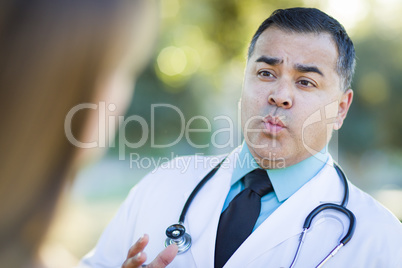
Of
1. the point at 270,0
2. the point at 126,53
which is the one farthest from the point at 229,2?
the point at 126,53

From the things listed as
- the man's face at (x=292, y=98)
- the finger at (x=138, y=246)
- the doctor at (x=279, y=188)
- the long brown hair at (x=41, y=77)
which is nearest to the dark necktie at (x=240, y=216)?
the doctor at (x=279, y=188)

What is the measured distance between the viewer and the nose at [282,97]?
1.95 m

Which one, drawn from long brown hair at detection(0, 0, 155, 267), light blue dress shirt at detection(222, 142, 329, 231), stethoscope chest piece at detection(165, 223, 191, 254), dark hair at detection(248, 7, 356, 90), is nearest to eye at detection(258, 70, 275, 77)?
dark hair at detection(248, 7, 356, 90)

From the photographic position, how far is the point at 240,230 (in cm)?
183

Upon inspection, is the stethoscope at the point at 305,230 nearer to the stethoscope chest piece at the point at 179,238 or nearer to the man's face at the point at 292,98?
the stethoscope chest piece at the point at 179,238

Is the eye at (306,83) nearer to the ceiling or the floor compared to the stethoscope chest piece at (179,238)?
nearer to the ceiling

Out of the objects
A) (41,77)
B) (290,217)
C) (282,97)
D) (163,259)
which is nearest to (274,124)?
(282,97)

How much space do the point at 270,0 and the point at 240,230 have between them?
139 inches

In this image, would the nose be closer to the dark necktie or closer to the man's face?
the man's face

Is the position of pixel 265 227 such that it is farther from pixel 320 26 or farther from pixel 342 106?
pixel 320 26

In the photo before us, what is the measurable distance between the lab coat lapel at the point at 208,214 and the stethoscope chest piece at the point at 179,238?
0.12 ft

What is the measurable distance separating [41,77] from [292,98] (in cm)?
163

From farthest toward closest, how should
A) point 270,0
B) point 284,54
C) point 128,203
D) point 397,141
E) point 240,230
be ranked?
point 397,141 → point 270,0 → point 128,203 → point 284,54 → point 240,230

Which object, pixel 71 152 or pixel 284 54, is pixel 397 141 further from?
pixel 71 152
